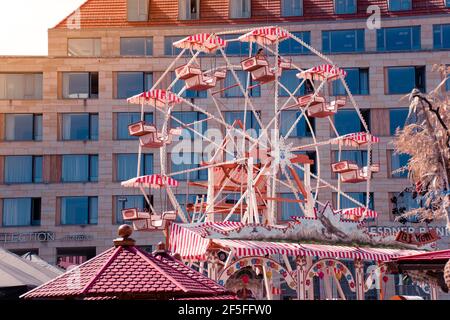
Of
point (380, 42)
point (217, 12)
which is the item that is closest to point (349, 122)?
point (380, 42)

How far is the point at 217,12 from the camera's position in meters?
62.7

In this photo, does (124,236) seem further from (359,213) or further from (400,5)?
(400,5)

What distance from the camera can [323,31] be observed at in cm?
6044

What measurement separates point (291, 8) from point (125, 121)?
46.7 feet

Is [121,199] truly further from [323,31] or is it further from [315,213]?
[315,213]

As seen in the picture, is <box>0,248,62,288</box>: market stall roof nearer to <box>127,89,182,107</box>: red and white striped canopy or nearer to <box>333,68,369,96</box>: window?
<box>127,89,182,107</box>: red and white striped canopy

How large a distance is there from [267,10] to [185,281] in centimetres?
5119

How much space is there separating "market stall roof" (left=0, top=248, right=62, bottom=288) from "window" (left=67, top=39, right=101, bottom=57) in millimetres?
35567

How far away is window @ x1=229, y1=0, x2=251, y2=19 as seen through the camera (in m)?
62.6

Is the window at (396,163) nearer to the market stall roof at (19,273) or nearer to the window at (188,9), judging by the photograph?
the window at (188,9)

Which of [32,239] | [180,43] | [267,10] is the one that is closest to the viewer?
[180,43]

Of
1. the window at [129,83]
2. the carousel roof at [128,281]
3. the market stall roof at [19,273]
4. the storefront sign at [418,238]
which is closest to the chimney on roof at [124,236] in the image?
the carousel roof at [128,281]
